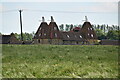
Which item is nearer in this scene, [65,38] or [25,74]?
[25,74]

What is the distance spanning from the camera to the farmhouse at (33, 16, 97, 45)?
148ft

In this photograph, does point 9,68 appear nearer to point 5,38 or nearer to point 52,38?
point 5,38

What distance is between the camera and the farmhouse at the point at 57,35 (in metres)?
45.2

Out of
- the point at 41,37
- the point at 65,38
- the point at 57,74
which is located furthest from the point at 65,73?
the point at 65,38

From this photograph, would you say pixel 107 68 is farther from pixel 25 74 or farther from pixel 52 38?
pixel 52 38

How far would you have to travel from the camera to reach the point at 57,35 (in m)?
53.4

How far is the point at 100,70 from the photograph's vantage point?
1127 centimetres

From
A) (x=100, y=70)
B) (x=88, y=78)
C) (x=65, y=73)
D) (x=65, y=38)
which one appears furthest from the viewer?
(x=65, y=38)

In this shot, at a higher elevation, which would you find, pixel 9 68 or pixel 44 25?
pixel 44 25

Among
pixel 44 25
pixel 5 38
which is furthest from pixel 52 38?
pixel 5 38

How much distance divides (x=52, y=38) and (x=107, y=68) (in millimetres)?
40742

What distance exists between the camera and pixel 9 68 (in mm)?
10695

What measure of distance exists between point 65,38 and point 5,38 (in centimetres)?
2021

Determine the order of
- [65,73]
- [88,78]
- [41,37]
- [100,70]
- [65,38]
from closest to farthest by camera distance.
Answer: [88,78] → [65,73] → [100,70] → [41,37] → [65,38]
